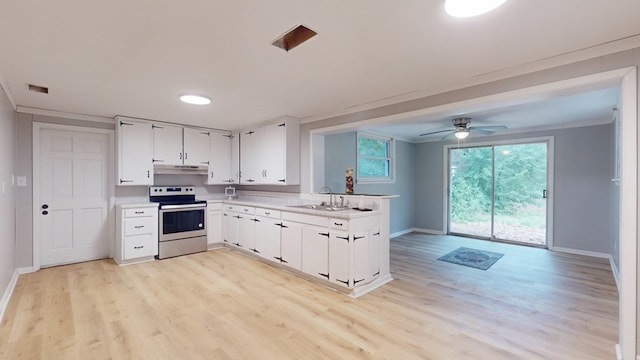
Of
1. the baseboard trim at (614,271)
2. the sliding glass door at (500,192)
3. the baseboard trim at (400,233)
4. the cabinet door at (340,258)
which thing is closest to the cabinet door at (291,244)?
the cabinet door at (340,258)

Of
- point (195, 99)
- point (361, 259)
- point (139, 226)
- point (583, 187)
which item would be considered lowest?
point (361, 259)

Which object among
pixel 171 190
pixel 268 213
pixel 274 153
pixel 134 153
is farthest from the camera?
pixel 171 190

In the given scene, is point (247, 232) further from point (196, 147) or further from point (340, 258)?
point (340, 258)

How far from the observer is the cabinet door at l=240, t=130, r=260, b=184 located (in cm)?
513

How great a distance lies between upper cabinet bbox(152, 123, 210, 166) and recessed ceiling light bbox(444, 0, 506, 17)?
181 inches

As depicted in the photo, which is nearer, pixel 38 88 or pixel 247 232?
pixel 38 88

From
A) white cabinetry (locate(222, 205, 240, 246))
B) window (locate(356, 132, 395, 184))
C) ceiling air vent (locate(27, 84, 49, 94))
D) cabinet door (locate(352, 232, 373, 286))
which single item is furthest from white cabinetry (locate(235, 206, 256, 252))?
ceiling air vent (locate(27, 84, 49, 94))

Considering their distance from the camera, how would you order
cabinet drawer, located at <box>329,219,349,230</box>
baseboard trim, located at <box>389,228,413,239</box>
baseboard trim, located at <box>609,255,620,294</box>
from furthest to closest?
baseboard trim, located at <box>389,228,413,239</box>
baseboard trim, located at <box>609,255,620,294</box>
cabinet drawer, located at <box>329,219,349,230</box>

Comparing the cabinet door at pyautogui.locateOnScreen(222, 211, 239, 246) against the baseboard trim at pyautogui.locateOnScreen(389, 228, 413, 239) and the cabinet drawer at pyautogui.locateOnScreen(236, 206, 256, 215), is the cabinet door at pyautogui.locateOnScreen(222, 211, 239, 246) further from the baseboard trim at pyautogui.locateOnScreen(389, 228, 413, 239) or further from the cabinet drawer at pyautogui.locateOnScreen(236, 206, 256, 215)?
the baseboard trim at pyautogui.locateOnScreen(389, 228, 413, 239)

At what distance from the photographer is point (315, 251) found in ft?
11.6

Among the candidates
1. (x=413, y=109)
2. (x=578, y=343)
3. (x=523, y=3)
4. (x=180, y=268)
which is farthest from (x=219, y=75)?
(x=578, y=343)

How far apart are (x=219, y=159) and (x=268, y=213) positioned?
6.46 feet

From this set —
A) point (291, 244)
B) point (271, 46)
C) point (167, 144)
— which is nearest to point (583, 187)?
point (291, 244)

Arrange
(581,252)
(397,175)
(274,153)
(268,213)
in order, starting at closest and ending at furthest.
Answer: (268,213) < (274,153) < (581,252) < (397,175)
